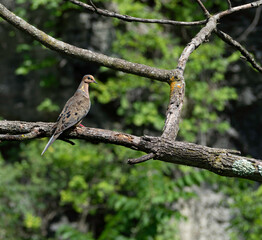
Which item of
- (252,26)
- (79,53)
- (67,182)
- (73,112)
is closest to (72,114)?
(73,112)

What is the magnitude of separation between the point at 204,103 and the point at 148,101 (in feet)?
3.74

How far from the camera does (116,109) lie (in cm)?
726

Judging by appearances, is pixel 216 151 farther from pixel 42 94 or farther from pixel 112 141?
pixel 42 94

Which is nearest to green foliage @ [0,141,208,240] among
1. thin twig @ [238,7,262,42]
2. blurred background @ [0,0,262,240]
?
blurred background @ [0,0,262,240]

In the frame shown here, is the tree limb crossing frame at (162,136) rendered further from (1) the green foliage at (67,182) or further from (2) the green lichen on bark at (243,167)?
(1) the green foliage at (67,182)

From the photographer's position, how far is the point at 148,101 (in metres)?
6.84

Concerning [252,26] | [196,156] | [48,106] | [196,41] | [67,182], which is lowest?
[67,182]

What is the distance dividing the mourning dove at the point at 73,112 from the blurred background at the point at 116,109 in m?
2.90

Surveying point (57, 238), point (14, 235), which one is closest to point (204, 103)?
point (57, 238)

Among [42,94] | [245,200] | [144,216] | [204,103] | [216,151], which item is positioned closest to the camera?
[216,151]

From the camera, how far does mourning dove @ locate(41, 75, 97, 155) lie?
225cm

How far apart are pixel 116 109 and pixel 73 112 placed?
4587 millimetres

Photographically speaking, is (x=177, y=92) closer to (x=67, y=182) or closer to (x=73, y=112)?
(x=73, y=112)

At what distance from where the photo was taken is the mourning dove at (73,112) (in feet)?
7.37
